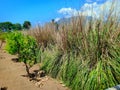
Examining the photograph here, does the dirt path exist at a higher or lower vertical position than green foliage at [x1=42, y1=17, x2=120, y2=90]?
lower

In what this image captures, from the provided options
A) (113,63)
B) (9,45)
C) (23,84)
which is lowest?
(23,84)

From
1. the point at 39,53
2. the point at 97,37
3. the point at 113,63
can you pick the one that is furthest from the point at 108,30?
the point at 39,53

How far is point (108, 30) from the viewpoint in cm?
653

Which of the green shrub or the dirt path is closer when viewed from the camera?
the dirt path

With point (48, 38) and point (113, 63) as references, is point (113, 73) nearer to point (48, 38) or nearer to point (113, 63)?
point (113, 63)

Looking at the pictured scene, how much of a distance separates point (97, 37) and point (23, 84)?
86.8 inches

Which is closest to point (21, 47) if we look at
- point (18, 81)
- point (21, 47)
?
point (21, 47)

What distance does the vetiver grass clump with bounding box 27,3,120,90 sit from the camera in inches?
244

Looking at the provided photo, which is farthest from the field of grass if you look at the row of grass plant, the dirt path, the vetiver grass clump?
the row of grass plant

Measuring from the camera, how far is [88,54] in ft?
21.7

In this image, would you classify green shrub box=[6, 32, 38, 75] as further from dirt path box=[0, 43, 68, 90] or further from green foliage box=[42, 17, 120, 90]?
green foliage box=[42, 17, 120, 90]

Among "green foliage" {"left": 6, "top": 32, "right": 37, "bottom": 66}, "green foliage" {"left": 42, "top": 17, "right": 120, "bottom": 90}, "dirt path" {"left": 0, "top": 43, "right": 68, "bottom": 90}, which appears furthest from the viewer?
"green foliage" {"left": 6, "top": 32, "right": 37, "bottom": 66}

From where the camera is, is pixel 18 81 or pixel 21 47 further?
pixel 21 47

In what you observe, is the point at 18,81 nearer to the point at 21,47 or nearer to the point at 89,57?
the point at 21,47
